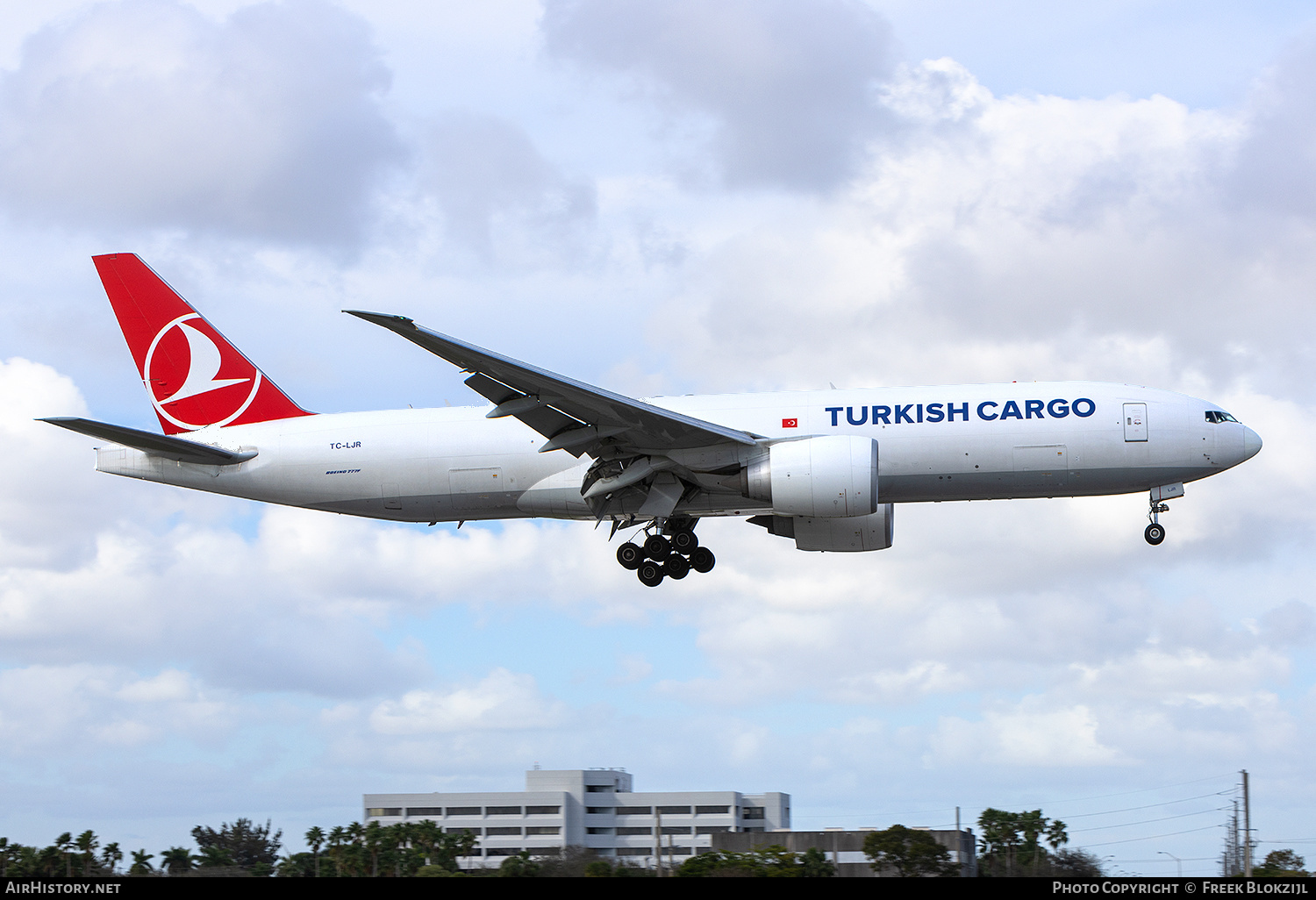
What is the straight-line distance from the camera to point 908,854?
3794 cm

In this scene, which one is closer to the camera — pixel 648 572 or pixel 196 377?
pixel 648 572

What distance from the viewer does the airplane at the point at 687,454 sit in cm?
2788

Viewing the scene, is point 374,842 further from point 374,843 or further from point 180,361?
point 180,361

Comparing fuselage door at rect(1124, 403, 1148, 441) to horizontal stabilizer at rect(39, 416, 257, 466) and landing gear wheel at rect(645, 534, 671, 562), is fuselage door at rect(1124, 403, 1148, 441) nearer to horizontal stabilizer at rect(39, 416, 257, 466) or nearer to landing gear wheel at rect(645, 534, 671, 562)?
→ landing gear wheel at rect(645, 534, 671, 562)

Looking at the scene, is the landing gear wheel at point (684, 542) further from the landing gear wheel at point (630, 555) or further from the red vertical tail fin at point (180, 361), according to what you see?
the red vertical tail fin at point (180, 361)

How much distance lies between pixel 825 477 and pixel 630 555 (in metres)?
6.65

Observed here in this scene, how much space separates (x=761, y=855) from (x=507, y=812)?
5681 centimetres

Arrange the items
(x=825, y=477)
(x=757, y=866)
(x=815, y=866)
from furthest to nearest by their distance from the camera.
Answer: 1. (x=815, y=866)
2. (x=757, y=866)
3. (x=825, y=477)

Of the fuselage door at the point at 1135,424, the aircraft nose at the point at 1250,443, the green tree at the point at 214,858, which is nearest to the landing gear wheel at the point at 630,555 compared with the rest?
the fuselage door at the point at 1135,424

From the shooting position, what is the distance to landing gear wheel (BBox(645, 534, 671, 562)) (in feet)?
104

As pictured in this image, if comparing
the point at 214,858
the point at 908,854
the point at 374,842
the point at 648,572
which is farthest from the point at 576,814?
the point at 648,572

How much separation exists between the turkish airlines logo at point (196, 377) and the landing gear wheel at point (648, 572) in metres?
11.7
